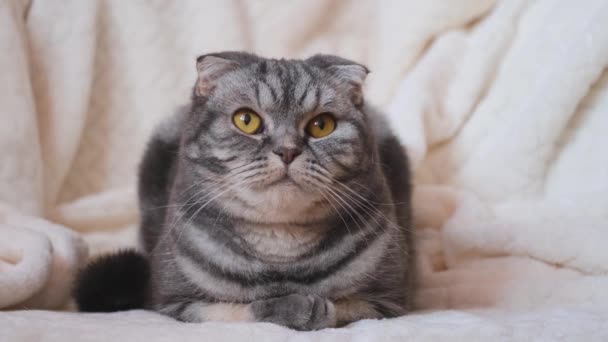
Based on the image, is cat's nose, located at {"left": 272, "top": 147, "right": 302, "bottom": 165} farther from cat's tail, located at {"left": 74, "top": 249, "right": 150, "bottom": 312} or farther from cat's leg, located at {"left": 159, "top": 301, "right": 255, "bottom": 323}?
cat's tail, located at {"left": 74, "top": 249, "right": 150, "bottom": 312}

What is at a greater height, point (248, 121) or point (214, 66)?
point (214, 66)

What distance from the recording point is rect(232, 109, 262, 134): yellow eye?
46.1 inches

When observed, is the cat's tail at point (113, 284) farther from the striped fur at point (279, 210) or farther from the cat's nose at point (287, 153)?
the cat's nose at point (287, 153)

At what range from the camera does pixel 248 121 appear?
1.18 metres

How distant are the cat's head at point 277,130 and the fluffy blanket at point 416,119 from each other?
0.45 meters

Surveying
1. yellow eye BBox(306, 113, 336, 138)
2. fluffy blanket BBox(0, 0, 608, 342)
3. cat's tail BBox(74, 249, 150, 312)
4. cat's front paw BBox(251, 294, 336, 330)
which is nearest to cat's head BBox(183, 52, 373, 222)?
yellow eye BBox(306, 113, 336, 138)

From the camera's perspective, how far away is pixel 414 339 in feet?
3.43

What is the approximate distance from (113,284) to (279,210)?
0.46 meters

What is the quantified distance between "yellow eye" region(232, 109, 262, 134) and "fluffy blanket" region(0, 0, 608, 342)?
1.78 ft

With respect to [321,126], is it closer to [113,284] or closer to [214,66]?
[214,66]

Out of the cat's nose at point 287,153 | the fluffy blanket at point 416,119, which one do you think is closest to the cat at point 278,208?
the cat's nose at point 287,153

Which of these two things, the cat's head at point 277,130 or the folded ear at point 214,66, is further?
the folded ear at point 214,66

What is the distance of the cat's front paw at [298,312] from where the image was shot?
1.12 m

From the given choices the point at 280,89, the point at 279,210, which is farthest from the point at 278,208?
the point at 280,89
